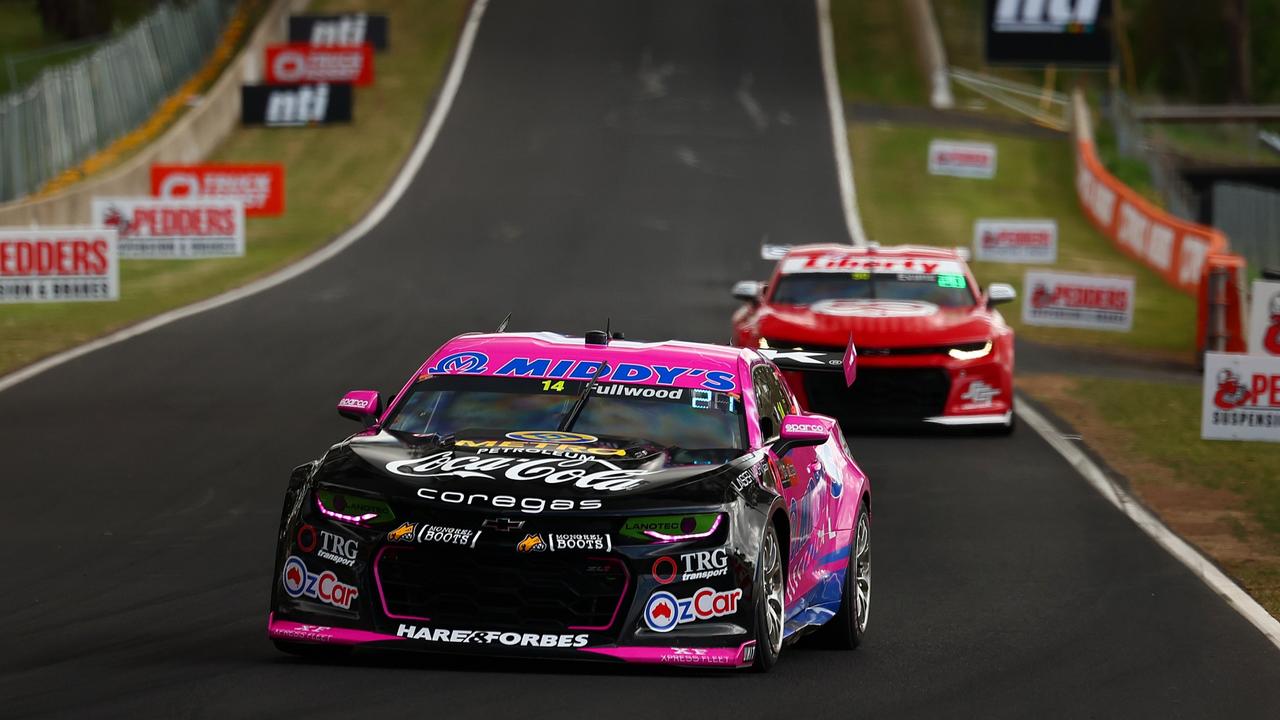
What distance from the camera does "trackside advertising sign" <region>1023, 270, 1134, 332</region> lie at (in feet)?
94.9

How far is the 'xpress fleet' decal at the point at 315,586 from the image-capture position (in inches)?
321

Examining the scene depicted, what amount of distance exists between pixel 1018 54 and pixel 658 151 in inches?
516

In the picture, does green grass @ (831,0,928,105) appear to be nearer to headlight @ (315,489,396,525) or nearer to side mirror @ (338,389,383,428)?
side mirror @ (338,389,383,428)

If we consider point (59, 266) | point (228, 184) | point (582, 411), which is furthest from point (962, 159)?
point (582, 411)

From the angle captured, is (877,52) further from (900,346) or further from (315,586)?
(315,586)

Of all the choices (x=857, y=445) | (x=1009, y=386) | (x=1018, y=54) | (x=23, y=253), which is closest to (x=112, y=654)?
(x=857, y=445)

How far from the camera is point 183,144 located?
4706 centimetres

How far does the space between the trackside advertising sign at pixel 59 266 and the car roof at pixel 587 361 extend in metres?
18.0

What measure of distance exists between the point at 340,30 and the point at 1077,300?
3519 cm

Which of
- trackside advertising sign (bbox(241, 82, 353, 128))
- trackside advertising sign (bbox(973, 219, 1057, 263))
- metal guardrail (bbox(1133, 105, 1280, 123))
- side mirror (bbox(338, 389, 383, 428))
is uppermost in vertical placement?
metal guardrail (bbox(1133, 105, 1280, 123))

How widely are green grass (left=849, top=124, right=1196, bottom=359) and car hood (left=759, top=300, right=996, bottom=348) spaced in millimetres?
10905

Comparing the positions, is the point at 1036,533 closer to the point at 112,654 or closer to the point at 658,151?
the point at 112,654

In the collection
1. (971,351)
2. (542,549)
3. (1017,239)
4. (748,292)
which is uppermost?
(1017,239)

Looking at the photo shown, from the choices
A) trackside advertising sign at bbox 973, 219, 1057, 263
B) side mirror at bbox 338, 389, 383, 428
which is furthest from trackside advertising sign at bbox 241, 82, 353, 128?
side mirror at bbox 338, 389, 383, 428
